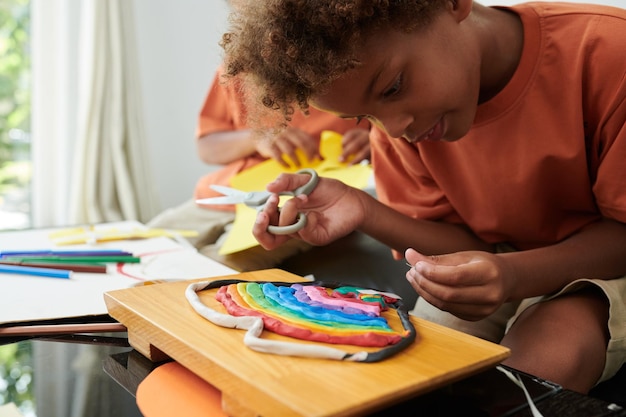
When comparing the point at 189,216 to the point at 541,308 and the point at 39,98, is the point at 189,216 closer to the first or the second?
the point at 541,308

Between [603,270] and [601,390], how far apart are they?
0.13 meters

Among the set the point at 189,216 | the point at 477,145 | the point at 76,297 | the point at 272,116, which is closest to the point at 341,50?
the point at 272,116

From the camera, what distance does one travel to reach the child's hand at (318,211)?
2.39 ft

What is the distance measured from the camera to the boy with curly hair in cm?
64

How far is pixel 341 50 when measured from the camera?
0.65m

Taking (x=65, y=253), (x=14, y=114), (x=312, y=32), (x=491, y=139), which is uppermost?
(x=312, y=32)

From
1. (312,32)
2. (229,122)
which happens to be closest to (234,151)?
(229,122)

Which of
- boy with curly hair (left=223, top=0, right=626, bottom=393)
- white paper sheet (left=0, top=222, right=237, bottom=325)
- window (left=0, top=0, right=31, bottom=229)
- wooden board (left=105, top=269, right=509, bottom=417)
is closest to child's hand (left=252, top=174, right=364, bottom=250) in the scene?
boy with curly hair (left=223, top=0, right=626, bottom=393)

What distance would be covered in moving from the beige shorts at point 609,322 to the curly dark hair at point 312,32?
0.32 meters

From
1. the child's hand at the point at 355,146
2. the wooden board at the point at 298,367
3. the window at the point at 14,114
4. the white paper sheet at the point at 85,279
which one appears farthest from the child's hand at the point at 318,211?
the window at the point at 14,114

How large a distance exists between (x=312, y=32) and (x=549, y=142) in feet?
1.02

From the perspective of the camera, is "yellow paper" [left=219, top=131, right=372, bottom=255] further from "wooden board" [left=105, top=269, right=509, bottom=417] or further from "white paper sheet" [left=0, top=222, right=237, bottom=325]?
"wooden board" [left=105, top=269, right=509, bottom=417]

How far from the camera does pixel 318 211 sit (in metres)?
0.80

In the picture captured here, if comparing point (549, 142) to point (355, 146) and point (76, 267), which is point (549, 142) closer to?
point (355, 146)
